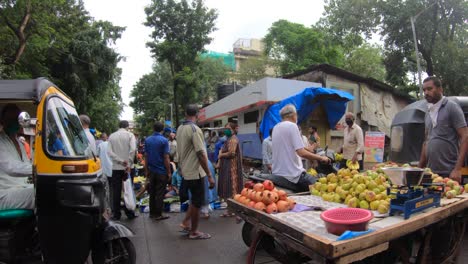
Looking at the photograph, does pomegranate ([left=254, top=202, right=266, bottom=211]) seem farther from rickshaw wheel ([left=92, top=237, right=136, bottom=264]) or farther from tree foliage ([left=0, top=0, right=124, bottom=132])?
tree foliage ([left=0, top=0, right=124, bottom=132])

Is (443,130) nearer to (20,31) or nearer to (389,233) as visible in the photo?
(389,233)

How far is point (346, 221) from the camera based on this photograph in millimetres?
2225

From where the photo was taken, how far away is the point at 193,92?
2992cm

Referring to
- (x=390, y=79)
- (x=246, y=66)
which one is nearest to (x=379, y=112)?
(x=390, y=79)

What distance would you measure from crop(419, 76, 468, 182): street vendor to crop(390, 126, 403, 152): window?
18.7ft

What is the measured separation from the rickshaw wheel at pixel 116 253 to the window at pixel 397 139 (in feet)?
28.4

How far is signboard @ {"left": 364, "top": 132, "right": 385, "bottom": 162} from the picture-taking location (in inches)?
478

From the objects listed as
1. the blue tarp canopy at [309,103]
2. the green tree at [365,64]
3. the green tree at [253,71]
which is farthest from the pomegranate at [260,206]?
the green tree at [253,71]

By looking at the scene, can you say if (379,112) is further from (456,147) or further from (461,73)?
(456,147)

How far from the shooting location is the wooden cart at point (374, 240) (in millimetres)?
2084

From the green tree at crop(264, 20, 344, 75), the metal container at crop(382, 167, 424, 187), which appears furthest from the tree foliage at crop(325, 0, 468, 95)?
the metal container at crop(382, 167, 424, 187)

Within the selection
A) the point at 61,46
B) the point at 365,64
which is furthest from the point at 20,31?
the point at 365,64

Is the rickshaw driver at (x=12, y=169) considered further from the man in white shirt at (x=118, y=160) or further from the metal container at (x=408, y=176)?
the metal container at (x=408, y=176)

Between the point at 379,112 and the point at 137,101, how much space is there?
39.6 meters
